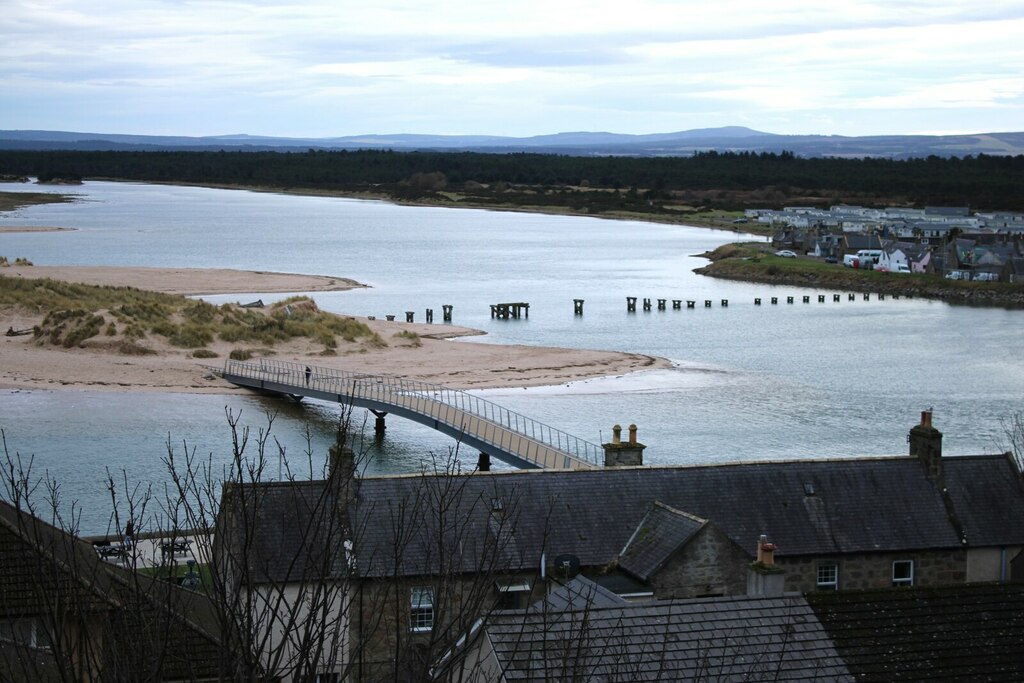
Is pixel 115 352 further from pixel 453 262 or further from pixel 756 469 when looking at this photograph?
pixel 453 262

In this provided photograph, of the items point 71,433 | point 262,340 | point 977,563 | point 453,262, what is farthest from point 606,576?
point 453,262

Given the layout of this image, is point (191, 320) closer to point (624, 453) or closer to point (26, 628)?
point (624, 453)

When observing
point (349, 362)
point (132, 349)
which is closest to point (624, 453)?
point (349, 362)

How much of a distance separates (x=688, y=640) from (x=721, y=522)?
8.54m

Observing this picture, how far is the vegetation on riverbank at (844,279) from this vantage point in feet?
301

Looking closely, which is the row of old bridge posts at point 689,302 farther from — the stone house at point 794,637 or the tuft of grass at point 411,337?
the stone house at point 794,637

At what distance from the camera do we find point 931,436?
829 inches

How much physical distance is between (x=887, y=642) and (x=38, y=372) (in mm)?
42193

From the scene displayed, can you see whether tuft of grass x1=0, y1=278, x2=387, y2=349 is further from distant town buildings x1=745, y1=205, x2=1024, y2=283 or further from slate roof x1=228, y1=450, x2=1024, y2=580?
distant town buildings x1=745, y1=205, x2=1024, y2=283

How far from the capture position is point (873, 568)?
20.2m

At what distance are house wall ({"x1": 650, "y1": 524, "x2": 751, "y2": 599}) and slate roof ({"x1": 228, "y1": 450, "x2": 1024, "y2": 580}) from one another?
1.69ft

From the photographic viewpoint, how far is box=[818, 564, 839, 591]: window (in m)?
20.0

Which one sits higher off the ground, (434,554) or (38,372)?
(434,554)

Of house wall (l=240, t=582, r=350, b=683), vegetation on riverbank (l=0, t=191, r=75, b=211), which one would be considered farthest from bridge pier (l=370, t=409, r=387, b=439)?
vegetation on riverbank (l=0, t=191, r=75, b=211)
